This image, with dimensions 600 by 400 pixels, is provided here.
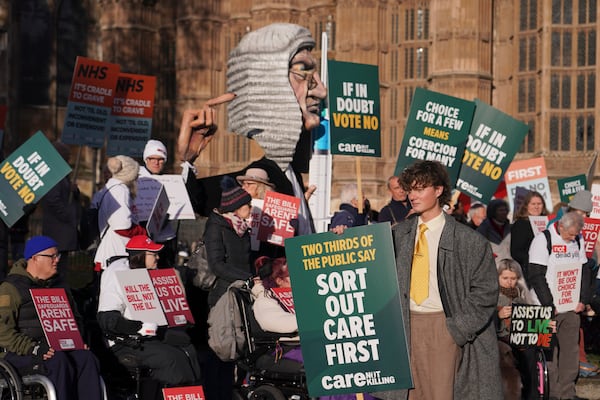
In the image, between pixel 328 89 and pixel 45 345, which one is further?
pixel 328 89

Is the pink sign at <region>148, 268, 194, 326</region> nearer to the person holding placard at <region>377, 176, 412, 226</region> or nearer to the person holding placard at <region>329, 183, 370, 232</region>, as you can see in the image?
the person holding placard at <region>329, 183, 370, 232</region>

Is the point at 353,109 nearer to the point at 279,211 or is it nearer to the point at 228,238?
the point at 279,211

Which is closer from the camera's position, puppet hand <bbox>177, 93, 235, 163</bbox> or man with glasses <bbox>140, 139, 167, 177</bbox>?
puppet hand <bbox>177, 93, 235, 163</bbox>

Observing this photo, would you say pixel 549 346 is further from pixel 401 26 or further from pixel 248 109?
pixel 401 26

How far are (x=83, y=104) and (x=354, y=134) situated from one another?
5.45 m

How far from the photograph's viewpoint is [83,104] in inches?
583

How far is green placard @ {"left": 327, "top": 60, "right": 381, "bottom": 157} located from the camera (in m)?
10.0

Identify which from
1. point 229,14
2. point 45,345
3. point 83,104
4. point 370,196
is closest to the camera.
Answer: point 45,345

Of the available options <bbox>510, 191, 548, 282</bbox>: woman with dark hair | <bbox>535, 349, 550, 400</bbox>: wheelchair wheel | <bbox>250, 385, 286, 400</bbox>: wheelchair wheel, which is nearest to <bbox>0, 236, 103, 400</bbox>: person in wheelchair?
<bbox>250, 385, 286, 400</bbox>: wheelchair wheel

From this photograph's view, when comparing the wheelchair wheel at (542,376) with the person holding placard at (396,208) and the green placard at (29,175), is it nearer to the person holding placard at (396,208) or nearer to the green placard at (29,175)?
the person holding placard at (396,208)

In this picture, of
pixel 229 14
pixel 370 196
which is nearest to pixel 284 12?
pixel 229 14

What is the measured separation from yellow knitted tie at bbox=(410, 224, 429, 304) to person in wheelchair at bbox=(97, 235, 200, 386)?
7.93 ft

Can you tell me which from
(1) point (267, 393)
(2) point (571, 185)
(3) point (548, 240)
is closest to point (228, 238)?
(1) point (267, 393)

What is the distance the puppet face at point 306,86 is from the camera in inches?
355
